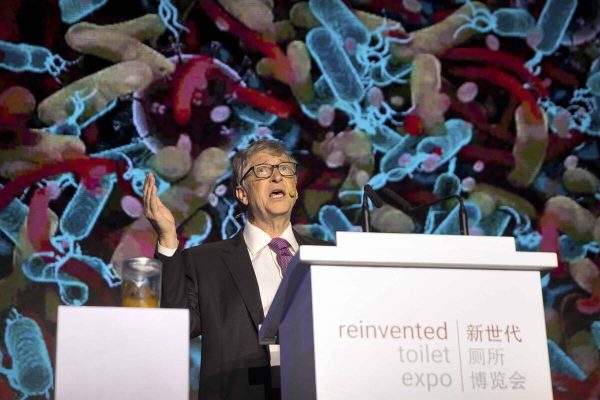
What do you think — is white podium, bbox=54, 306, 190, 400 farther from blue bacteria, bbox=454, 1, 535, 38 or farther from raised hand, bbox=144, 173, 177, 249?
blue bacteria, bbox=454, 1, 535, 38

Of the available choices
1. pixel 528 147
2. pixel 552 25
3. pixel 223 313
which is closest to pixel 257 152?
pixel 223 313

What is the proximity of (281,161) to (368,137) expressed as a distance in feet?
2.82

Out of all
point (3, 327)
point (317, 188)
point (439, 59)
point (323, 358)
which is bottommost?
point (323, 358)

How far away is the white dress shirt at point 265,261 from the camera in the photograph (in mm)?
2803

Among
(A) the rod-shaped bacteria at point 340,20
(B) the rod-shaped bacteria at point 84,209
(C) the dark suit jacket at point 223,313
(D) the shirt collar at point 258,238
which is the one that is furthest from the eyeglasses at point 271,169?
(A) the rod-shaped bacteria at point 340,20

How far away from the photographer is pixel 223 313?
2.79m

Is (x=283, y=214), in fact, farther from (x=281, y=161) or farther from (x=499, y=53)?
(x=499, y=53)

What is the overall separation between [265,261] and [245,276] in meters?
0.13

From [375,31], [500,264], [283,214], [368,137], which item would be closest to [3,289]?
[283,214]

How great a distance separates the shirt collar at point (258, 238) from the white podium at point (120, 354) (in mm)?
1107

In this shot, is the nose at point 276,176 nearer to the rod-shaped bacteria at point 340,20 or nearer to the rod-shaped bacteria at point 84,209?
the rod-shaped bacteria at point 84,209

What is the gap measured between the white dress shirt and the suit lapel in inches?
1.1

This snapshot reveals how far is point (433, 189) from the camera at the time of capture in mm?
3838

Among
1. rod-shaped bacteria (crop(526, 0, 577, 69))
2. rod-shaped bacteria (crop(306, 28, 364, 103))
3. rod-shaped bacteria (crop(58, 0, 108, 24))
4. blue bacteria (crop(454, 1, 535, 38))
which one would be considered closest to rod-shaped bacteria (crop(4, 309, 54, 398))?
rod-shaped bacteria (crop(58, 0, 108, 24))
